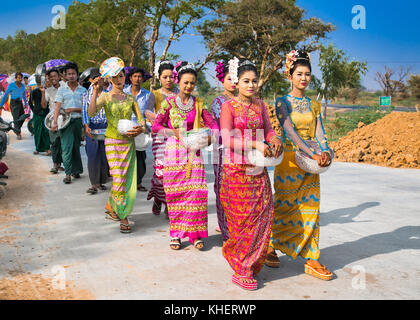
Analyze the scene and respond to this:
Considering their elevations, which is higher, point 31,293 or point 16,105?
point 16,105

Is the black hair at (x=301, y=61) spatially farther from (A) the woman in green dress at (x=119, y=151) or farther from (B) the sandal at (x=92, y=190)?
(B) the sandal at (x=92, y=190)

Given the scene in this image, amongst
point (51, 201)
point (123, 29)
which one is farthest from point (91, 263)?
point (123, 29)

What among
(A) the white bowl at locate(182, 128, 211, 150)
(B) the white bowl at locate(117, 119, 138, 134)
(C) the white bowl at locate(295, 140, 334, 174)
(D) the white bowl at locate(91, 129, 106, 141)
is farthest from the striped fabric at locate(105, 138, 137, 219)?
(C) the white bowl at locate(295, 140, 334, 174)

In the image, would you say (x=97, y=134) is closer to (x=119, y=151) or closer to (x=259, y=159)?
(x=119, y=151)

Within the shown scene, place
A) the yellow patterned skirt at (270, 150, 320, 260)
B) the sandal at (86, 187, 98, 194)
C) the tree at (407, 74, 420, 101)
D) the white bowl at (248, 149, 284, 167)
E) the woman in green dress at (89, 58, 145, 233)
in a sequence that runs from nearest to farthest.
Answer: the white bowl at (248, 149, 284, 167) < the yellow patterned skirt at (270, 150, 320, 260) < the woman in green dress at (89, 58, 145, 233) < the sandal at (86, 187, 98, 194) < the tree at (407, 74, 420, 101)

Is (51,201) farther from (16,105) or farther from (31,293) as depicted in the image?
(16,105)

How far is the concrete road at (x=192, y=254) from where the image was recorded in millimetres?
3668

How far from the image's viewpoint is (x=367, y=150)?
1166cm

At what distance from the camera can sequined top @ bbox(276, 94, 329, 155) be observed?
409 centimetres

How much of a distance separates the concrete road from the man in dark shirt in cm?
397

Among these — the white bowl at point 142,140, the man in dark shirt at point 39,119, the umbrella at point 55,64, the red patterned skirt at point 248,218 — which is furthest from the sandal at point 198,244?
the man in dark shirt at point 39,119

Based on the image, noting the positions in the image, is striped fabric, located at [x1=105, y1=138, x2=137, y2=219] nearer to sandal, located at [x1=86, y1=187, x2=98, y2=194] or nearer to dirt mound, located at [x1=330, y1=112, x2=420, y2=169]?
sandal, located at [x1=86, y1=187, x2=98, y2=194]
